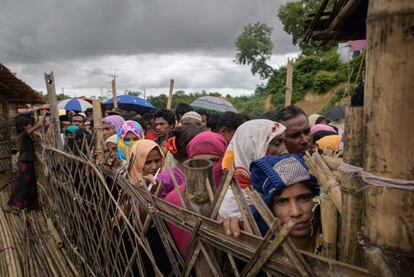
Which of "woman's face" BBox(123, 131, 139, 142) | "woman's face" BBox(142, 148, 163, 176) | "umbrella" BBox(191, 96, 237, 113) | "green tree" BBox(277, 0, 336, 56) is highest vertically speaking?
"green tree" BBox(277, 0, 336, 56)

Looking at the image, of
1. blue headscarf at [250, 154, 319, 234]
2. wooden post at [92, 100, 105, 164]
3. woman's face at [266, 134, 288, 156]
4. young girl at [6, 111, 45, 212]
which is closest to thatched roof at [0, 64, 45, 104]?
young girl at [6, 111, 45, 212]

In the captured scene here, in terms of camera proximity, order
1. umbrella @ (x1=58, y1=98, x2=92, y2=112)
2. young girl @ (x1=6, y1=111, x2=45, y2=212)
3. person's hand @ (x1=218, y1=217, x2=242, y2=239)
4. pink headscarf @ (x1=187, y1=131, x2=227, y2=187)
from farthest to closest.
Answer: umbrella @ (x1=58, y1=98, x2=92, y2=112) < young girl @ (x1=6, y1=111, x2=45, y2=212) < pink headscarf @ (x1=187, y1=131, x2=227, y2=187) < person's hand @ (x1=218, y1=217, x2=242, y2=239)

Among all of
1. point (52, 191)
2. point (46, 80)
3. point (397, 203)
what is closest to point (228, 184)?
point (397, 203)

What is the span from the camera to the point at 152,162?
110 inches

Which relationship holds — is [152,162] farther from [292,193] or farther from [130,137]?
[292,193]

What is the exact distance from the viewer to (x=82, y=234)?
11.5ft

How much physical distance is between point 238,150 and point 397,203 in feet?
4.04

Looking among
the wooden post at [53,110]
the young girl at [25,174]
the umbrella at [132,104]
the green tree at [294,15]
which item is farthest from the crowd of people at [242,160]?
the green tree at [294,15]

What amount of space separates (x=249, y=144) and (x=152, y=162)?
3.48 ft

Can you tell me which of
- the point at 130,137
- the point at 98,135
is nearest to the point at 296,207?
the point at 98,135

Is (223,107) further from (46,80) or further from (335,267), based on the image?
(335,267)

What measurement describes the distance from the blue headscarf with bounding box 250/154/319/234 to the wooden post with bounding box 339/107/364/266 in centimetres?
41

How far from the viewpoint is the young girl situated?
5805mm

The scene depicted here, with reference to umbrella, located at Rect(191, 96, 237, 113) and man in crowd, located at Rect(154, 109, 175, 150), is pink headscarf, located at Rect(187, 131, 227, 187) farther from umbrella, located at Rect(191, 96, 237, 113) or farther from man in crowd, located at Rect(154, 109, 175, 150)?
umbrella, located at Rect(191, 96, 237, 113)
